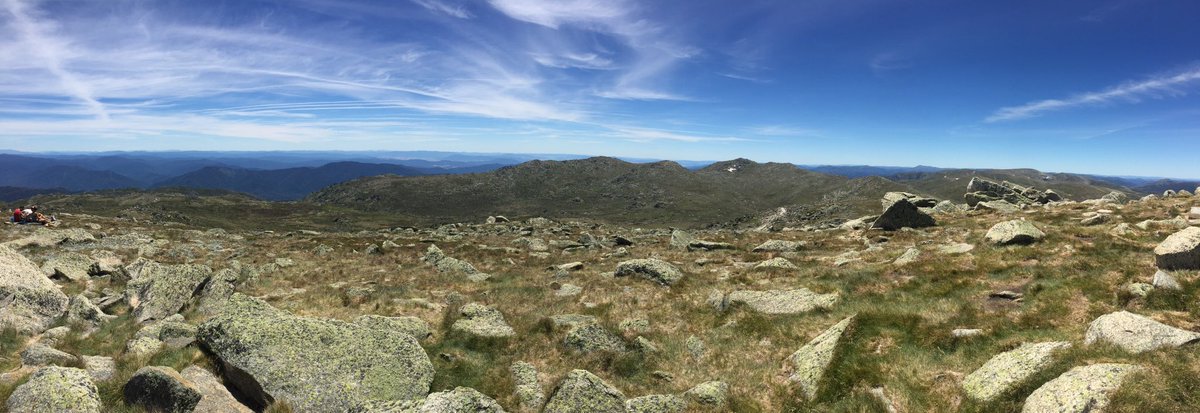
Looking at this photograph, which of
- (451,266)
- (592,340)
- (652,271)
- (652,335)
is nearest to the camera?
(592,340)

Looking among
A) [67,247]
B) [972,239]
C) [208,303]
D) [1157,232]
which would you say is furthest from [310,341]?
[67,247]

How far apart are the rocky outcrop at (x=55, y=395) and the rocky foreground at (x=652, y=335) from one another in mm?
39

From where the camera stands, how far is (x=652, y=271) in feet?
94.4

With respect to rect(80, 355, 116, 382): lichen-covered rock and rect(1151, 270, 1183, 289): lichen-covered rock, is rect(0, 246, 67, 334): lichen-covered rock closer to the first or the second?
rect(80, 355, 116, 382): lichen-covered rock

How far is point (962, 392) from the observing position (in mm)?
11445

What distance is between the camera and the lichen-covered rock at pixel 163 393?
10.6 meters

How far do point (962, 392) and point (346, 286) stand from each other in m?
27.7

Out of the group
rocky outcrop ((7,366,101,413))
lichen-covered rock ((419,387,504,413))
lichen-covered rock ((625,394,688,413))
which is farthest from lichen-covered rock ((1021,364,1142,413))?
rocky outcrop ((7,366,101,413))

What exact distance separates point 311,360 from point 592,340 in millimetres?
8570

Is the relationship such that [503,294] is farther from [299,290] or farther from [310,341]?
[310,341]

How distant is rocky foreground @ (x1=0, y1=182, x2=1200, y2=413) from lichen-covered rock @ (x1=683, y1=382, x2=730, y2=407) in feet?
0.18

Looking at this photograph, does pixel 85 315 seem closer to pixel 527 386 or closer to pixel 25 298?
pixel 25 298

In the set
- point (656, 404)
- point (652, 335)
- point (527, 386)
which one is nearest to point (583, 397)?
point (656, 404)

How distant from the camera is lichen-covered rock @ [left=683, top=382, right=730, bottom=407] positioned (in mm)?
13008
